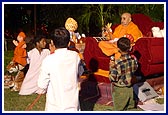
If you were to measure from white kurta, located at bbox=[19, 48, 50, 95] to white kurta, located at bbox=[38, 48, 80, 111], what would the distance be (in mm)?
2104

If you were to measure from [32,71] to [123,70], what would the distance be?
1.85 metres

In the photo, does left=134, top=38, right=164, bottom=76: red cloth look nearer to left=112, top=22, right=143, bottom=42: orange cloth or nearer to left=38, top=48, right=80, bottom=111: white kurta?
left=112, top=22, right=143, bottom=42: orange cloth

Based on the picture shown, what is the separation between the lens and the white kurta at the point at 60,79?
119 inches

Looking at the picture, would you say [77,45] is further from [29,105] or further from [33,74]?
[29,105]

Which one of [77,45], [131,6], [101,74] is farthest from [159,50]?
[131,6]

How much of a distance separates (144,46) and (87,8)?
6.36 metres

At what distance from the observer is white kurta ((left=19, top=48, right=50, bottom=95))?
16.9 ft

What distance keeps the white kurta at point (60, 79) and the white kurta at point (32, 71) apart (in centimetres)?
210

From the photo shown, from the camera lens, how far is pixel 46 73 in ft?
9.91

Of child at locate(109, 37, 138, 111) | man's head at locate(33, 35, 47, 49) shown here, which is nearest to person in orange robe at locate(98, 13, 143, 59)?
man's head at locate(33, 35, 47, 49)

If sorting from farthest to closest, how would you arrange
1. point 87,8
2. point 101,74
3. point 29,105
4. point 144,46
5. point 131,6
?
1. point 87,8
2. point 131,6
3. point 101,74
4. point 144,46
5. point 29,105

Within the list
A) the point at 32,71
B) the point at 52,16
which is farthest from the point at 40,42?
the point at 52,16

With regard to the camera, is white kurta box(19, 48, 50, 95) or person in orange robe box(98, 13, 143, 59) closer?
person in orange robe box(98, 13, 143, 59)

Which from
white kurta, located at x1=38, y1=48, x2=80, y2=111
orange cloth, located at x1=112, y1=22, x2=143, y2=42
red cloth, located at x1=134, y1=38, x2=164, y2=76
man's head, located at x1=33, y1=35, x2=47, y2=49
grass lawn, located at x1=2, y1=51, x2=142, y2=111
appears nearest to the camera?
white kurta, located at x1=38, y1=48, x2=80, y2=111
